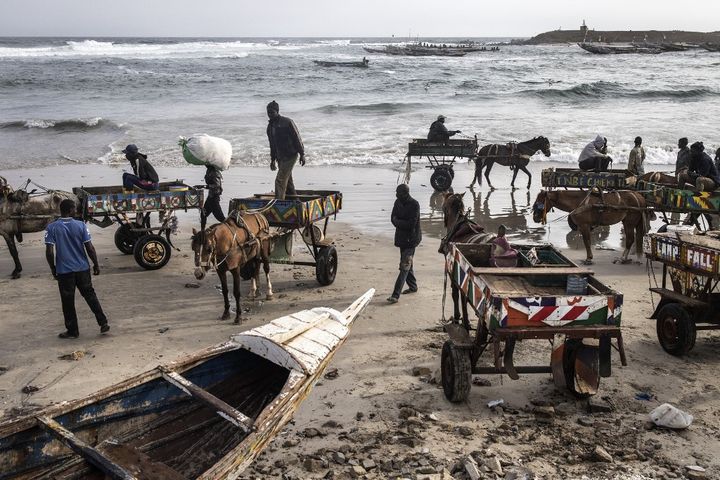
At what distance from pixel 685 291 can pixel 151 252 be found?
357 inches

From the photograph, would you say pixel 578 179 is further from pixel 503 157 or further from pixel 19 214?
pixel 19 214

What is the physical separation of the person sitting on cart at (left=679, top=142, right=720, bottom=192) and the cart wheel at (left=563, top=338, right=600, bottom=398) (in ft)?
25.3

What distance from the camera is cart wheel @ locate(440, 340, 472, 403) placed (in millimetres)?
7312

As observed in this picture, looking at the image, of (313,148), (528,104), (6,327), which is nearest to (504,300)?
(6,327)

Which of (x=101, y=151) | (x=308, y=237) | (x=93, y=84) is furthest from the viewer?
(x=93, y=84)

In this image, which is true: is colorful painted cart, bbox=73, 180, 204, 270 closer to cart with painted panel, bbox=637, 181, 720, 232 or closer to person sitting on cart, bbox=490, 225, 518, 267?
person sitting on cart, bbox=490, 225, 518, 267

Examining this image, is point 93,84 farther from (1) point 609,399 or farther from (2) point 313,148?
(1) point 609,399

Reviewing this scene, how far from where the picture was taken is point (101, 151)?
90.1 ft

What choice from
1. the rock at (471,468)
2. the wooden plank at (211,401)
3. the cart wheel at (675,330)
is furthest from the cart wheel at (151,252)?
the cart wheel at (675,330)

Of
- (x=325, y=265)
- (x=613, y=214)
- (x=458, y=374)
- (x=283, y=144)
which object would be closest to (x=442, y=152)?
(x=613, y=214)

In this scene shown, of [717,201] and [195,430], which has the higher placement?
[717,201]

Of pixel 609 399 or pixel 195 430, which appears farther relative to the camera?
pixel 609 399

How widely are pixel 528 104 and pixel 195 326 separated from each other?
38.2 meters

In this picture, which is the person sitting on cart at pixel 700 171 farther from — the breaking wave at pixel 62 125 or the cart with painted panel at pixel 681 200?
the breaking wave at pixel 62 125
